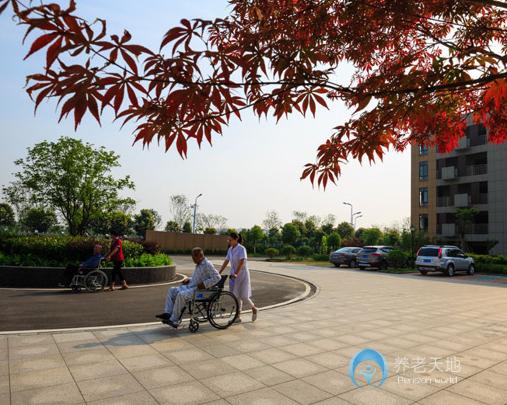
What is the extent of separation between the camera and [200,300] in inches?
273

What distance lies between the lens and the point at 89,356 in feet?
17.3

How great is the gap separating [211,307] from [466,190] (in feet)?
132

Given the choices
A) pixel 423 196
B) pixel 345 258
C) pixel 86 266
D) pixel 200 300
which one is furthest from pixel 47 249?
pixel 423 196

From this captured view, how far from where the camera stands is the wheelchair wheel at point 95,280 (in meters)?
11.3

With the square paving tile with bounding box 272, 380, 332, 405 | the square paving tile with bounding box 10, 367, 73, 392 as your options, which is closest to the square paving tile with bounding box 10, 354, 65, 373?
the square paving tile with bounding box 10, 367, 73, 392

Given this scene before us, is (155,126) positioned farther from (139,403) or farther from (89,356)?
(89,356)

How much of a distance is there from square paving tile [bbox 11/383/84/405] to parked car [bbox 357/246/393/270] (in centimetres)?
2387

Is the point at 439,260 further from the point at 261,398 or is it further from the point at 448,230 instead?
the point at 261,398

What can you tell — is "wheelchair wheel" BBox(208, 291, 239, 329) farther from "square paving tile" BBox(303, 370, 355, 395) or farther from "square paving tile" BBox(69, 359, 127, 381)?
"square paving tile" BBox(303, 370, 355, 395)

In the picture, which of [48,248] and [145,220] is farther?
[145,220]

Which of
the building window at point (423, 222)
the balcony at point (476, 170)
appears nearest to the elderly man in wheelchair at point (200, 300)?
the balcony at point (476, 170)

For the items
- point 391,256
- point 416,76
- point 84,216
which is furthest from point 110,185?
point 416,76

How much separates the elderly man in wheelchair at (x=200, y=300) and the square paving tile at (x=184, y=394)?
2.45 m

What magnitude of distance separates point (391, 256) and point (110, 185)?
60.4 feet
